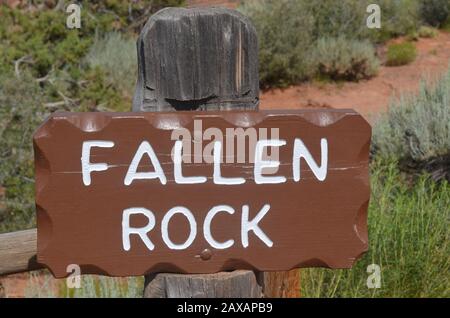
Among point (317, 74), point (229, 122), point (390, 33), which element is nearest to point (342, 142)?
point (229, 122)

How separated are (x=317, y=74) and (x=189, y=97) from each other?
8.06 metres

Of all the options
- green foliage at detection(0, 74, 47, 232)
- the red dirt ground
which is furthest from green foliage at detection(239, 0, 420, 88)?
green foliage at detection(0, 74, 47, 232)

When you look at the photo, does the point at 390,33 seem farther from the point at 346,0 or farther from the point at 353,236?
the point at 353,236

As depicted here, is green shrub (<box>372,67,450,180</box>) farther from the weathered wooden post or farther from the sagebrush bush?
the weathered wooden post

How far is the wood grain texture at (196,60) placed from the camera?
1.49 metres

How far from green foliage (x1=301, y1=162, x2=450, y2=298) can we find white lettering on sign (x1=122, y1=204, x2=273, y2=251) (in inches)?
67.4

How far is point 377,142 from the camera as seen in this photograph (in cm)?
561

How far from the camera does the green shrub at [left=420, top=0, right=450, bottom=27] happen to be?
10898 mm

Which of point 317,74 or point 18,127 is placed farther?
point 317,74

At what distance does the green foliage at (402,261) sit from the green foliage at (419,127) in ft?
5.68

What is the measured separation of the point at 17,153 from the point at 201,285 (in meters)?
3.98

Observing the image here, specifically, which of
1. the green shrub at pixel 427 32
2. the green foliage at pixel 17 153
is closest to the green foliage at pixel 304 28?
the green shrub at pixel 427 32

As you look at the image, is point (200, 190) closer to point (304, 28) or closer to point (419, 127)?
point (419, 127)
